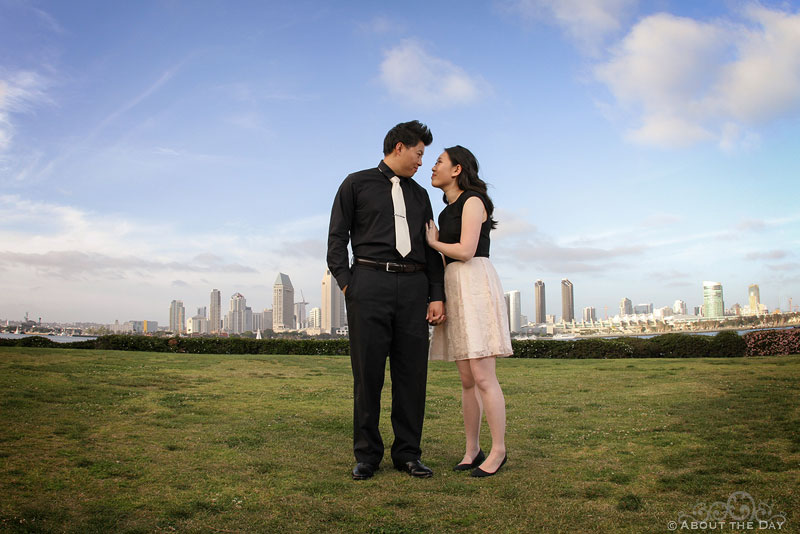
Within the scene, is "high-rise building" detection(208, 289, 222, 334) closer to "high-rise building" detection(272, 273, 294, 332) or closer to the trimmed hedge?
"high-rise building" detection(272, 273, 294, 332)

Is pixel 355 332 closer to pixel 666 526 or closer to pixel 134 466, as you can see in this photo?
pixel 134 466

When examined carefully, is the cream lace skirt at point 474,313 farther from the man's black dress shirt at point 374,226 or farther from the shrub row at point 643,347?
the shrub row at point 643,347

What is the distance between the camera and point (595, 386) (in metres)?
9.57

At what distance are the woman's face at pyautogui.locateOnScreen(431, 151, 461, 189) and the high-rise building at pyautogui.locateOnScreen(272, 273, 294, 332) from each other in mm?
97617

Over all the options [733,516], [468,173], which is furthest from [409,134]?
[733,516]

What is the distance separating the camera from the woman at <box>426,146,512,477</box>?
4070 millimetres

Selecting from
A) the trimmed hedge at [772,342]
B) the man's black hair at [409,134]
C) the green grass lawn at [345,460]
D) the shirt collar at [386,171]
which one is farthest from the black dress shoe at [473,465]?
the trimmed hedge at [772,342]

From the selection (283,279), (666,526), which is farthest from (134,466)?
(283,279)

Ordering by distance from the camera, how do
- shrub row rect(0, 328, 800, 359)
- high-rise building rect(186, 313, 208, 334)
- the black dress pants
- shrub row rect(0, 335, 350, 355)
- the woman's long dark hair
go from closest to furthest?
the black dress pants, the woman's long dark hair, shrub row rect(0, 328, 800, 359), shrub row rect(0, 335, 350, 355), high-rise building rect(186, 313, 208, 334)

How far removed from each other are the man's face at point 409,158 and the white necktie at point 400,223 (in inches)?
4.3

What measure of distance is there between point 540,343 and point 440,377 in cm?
747

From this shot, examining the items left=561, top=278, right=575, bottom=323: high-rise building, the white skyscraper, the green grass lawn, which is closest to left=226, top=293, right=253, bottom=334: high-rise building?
the white skyscraper

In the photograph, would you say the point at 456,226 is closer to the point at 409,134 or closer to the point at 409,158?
the point at 409,158

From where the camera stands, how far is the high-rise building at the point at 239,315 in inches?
3793
